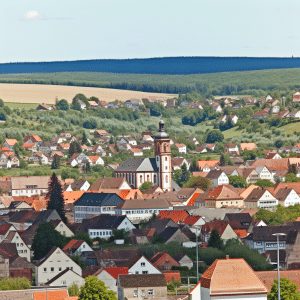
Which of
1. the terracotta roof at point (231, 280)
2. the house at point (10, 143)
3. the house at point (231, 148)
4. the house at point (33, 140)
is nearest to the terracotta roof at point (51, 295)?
the terracotta roof at point (231, 280)

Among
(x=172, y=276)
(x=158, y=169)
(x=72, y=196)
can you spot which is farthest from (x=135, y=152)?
(x=172, y=276)

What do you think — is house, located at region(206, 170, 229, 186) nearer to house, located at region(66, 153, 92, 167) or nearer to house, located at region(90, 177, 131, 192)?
house, located at region(90, 177, 131, 192)

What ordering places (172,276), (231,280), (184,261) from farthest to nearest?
(184,261)
(172,276)
(231,280)

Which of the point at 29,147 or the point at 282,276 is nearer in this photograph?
the point at 282,276

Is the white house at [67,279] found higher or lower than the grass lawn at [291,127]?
higher

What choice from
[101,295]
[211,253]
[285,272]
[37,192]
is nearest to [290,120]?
[37,192]

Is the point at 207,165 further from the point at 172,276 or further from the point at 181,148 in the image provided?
the point at 172,276

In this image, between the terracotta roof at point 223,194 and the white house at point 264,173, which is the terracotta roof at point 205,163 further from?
the terracotta roof at point 223,194
